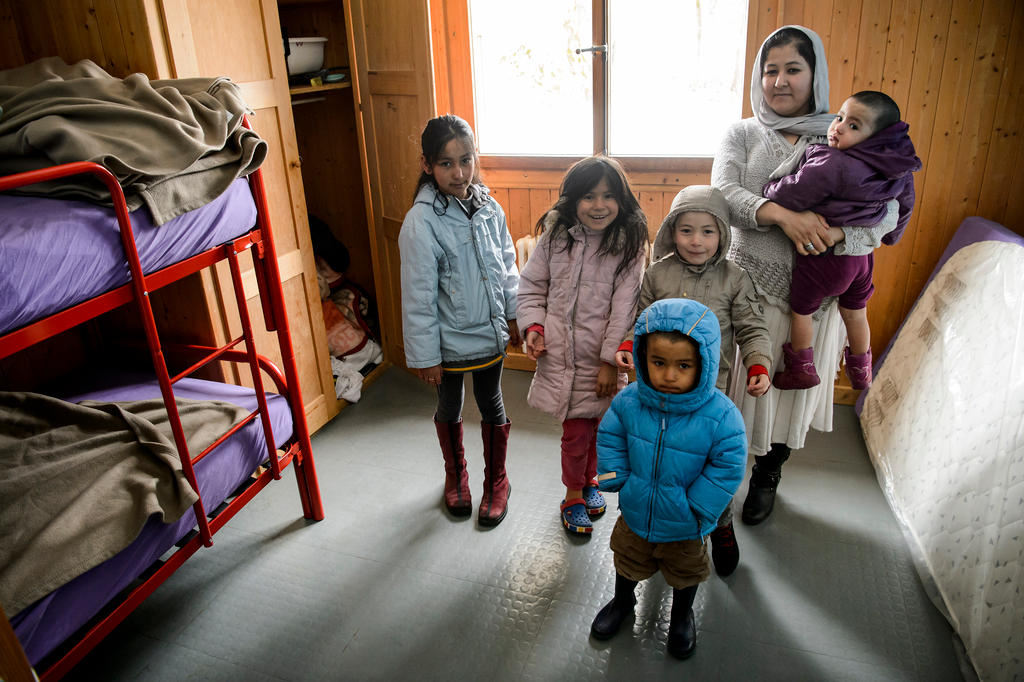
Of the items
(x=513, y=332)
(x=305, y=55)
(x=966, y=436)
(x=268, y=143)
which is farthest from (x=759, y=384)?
(x=305, y=55)

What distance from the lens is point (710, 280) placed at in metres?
1.75

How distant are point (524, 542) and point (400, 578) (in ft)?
1.34

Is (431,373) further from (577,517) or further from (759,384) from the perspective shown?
(759,384)

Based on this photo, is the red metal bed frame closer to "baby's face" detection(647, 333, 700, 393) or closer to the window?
"baby's face" detection(647, 333, 700, 393)

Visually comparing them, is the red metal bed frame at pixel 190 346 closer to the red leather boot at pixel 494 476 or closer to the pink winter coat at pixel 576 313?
the red leather boot at pixel 494 476

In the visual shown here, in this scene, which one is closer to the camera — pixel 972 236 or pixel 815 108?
pixel 815 108

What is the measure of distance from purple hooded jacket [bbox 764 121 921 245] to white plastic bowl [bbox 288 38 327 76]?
2.10 meters

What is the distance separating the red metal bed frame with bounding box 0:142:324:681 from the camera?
132 cm

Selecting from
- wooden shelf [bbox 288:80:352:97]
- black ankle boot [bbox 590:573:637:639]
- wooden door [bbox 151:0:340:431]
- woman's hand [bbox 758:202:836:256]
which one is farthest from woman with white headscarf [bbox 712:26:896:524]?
wooden shelf [bbox 288:80:352:97]

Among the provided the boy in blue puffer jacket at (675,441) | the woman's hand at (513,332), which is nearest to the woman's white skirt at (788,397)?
the boy in blue puffer jacket at (675,441)

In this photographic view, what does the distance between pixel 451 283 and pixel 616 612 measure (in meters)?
1.05

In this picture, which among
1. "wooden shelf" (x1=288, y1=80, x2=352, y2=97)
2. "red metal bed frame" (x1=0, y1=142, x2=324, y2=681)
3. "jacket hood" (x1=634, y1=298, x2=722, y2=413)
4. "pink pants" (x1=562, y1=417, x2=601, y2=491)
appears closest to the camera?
"red metal bed frame" (x1=0, y1=142, x2=324, y2=681)

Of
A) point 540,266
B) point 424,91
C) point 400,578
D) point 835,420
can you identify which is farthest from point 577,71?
point 400,578

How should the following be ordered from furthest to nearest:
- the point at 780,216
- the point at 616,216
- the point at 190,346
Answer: the point at 190,346 < the point at 616,216 < the point at 780,216
